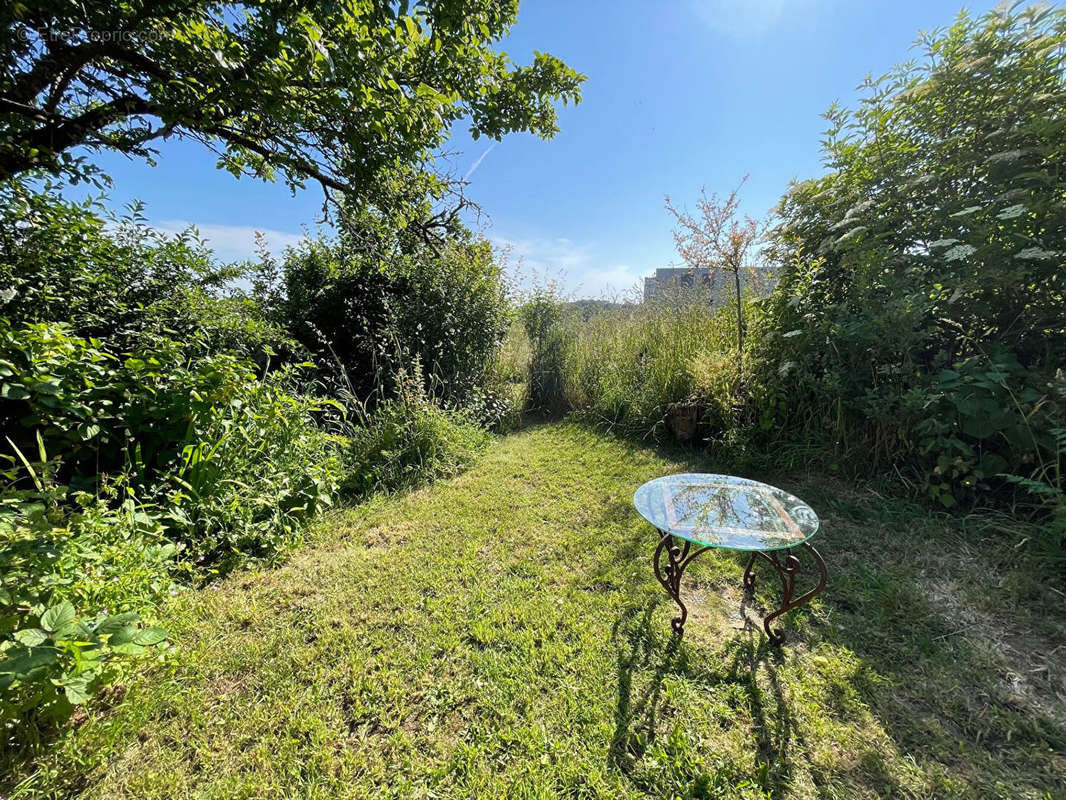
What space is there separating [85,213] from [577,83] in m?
3.80

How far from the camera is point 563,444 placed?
4.16m

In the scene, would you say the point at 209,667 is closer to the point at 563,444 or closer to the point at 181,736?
the point at 181,736

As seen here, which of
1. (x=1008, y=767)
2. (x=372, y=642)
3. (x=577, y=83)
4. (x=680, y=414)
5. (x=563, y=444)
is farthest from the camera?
(x=563, y=444)

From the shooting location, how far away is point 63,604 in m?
1.07

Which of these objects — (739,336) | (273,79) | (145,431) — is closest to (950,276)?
(739,336)

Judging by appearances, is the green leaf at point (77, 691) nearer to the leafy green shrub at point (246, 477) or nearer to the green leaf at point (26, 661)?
the green leaf at point (26, 661)

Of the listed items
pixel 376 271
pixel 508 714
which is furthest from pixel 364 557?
pixel 376 271

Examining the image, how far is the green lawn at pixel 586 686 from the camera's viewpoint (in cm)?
108

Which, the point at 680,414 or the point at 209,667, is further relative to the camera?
the point at 680,414

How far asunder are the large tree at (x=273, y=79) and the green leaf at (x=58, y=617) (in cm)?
251

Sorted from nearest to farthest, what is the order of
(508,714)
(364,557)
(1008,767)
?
(1008,767)
(508,714)
(364,557)

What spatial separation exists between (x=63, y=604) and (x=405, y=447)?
2.34 m

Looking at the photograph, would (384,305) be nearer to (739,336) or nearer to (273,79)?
(273,79)

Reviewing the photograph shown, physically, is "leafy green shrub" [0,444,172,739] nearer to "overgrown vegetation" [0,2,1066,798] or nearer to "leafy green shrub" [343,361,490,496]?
"overgrown vegetation" [0,2,1066,798]
